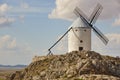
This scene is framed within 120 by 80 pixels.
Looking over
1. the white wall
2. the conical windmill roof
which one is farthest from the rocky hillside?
the conical windmill roof

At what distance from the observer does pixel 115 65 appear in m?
113

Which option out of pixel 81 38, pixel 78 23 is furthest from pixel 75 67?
pixel 78 23

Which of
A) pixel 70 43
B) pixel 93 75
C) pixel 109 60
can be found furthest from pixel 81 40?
pixel 93 75

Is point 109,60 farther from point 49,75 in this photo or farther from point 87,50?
point 49,75

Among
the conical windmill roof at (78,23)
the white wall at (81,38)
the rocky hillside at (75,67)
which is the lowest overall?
the rocky hillside at (75,67)

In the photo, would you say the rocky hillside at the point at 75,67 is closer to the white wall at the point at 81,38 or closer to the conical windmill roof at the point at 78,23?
the white wall at the point at 81,38

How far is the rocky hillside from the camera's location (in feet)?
355

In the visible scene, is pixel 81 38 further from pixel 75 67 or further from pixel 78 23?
pixel 75 67

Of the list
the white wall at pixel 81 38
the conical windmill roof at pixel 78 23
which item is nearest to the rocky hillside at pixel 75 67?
the white wall at pixel 81 38

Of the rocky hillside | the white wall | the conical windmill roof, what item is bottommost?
the rocky hillside

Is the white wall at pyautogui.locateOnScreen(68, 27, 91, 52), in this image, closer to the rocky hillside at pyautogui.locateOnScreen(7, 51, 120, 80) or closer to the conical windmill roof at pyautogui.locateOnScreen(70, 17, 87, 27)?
the conical windmill roof at pyautogui.locateOnScreen(70, 17, 87, 27)

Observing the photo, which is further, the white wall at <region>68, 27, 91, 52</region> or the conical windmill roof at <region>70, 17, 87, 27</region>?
the conical windmill roof at <region>70, 17, 87, 27</region>

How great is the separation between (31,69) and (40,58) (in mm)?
4663

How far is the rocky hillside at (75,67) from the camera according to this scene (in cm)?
10831
